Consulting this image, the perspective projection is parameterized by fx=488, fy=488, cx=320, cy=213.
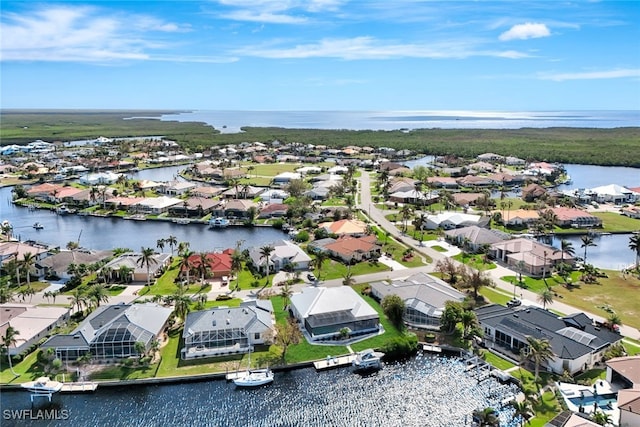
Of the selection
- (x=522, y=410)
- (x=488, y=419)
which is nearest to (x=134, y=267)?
(x=488, y=419)

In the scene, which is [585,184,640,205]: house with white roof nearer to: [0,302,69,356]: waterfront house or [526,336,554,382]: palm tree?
[526,336,554,382]: palm tree

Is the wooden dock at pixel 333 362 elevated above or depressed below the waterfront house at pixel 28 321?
below

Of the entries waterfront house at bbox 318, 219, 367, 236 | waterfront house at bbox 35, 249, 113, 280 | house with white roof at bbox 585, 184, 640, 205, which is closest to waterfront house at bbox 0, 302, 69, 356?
waterfront house at bbox 35, 249, 113, 280

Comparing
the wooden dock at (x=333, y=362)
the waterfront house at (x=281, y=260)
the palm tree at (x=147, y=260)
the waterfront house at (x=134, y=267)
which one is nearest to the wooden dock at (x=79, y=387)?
the wooden dock at (x=333, y=362)

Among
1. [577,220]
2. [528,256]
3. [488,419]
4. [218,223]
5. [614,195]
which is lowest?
[218,223]

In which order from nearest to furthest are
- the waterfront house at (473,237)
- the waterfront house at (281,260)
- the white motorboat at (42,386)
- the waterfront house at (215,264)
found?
the white motorboat at (42,386) → the waterfront house at (215,264) → the waterfront house at (281,260) → the waterfront house at (473,237)

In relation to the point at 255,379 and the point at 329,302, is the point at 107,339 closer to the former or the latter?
the point at 255,379

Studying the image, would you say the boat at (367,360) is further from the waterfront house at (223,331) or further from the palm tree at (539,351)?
the palm tree at (539,351)
